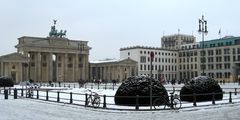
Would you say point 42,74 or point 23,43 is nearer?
point 23,43

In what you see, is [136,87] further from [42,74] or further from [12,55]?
[42,74]

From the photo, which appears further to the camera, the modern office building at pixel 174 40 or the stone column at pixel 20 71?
the modern office building at pixel 174 40

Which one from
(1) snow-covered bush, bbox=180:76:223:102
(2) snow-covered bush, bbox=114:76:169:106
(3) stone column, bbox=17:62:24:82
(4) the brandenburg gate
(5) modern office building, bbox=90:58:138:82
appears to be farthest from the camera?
Answer: (5) modern office building, bbox=90:58:138:82

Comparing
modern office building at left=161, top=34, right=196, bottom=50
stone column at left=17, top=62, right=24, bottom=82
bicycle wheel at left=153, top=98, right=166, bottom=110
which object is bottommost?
bicycle wheel at left=153, top=98, right=166, bottom=110

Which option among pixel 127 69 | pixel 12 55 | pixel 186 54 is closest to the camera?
pixel 12 55

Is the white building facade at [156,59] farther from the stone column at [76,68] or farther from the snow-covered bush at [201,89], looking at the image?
the snow-covered bush at [201,89]

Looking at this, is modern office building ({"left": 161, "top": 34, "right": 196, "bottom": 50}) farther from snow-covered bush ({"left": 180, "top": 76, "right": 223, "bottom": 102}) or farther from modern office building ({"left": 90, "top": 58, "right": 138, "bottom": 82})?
snow-covered bush ({"left": 180, "top": 76, "right": 223, "bottom": 102})

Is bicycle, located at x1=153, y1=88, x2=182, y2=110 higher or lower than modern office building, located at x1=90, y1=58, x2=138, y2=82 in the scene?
lower

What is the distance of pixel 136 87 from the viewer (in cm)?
2327

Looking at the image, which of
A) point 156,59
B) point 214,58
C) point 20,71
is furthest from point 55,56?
point 214,58

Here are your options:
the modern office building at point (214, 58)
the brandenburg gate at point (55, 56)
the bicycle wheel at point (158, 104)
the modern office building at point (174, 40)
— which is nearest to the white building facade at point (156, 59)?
the modern office building at point (214, 58)

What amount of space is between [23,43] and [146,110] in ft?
348

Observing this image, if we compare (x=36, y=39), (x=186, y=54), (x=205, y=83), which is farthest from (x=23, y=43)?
(x=205, y=83)

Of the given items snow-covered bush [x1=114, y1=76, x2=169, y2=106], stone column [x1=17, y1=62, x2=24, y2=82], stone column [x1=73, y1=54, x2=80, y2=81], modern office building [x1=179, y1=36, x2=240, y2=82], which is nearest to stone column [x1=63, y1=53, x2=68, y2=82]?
stone column [x1=73, y1=54, x2=80, y2=81]
